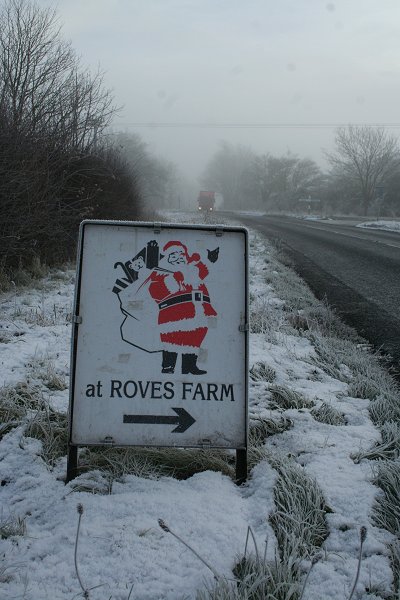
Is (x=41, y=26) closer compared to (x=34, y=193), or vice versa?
(x=34, y=193)

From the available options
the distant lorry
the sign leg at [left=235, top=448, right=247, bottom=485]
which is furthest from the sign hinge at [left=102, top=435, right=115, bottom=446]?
the distant lorry

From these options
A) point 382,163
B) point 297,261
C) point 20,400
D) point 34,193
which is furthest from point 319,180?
point 20,400

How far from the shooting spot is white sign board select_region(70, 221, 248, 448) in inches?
102

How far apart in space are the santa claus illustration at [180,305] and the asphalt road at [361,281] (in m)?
2.70

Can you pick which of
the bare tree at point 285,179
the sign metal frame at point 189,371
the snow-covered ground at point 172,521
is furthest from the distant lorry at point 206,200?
the sign metal frame at point 189,371

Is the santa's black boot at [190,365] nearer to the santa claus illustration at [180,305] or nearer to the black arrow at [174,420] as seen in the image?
the santa claus illustration at [180,305]

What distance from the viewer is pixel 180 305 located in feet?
8.63

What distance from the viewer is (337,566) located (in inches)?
79.3

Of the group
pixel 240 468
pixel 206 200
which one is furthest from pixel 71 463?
pixel 206 200

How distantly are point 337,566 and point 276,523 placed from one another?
336 millimetres

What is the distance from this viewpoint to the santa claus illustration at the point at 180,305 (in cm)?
262

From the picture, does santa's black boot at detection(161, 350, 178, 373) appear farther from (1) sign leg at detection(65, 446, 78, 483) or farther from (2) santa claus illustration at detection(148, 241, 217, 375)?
(1) sign leg at detection(65, 446, 78, 483)

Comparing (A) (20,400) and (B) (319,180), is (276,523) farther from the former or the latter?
(B) (319,180)

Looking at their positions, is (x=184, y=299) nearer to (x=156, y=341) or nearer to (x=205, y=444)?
(x=156, y=341)
